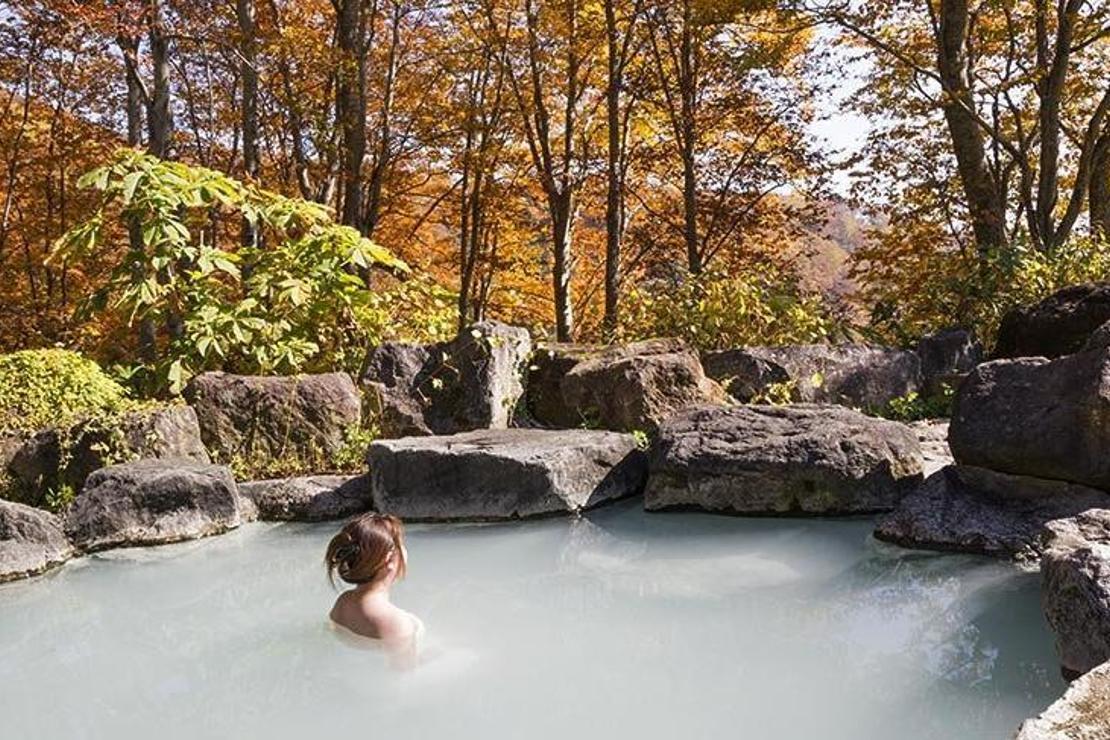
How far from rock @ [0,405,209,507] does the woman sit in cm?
238

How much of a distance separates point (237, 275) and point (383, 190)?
8.30 metres

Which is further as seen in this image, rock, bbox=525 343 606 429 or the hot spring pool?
rock, bbox=525 343 606 429

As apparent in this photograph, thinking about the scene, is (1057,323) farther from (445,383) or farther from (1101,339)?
(445,383)

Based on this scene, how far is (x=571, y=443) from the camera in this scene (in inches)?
206

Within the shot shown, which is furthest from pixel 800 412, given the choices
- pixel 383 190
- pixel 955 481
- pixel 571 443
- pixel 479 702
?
pixel 383 190

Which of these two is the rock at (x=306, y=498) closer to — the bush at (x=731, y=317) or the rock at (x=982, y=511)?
the rock at (x=982, y=511)

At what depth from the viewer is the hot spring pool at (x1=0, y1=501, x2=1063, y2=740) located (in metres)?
2.62

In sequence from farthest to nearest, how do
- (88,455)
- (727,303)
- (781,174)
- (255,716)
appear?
(781,174) < (727,303) < (88,455) < (255,716)

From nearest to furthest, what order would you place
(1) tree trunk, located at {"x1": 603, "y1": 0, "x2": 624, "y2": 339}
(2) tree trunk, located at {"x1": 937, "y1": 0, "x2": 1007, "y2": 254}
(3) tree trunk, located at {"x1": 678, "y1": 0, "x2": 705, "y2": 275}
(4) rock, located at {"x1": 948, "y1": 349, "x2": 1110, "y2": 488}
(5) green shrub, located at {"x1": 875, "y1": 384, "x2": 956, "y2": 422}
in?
(4) rock, located at {"x1": 948, "y1": 349, "x2": 1110, "y2": 488}
(5) green shrub, located at {"x1": 875, "y1": 384, "x2": 956, "y2": 422}
(2) tree trunk, located at {"x1": 937, "y1": 0, "x2": 1007, "y2": 254}
(1) tree trunk, located at {"x1": 603, "y1": 0, "x2": 624, "y2": 339}
(3) tree trunk, located at {"x1": 678, "y1": 0, "x2": 705, "y2": 275}

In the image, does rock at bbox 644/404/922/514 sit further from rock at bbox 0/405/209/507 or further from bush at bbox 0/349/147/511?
bush at bbox 0/349/147/511

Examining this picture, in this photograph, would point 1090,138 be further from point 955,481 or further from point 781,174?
point 955,481

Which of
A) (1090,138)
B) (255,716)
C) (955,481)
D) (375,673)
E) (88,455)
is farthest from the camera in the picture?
(1090,138)

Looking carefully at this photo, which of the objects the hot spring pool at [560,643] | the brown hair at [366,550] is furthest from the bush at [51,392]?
the brown hair at [366,550]

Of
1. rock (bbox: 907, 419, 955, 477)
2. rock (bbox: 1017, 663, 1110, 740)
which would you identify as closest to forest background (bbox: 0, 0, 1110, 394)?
rock (bbox: 907, 419, 955, 477)
